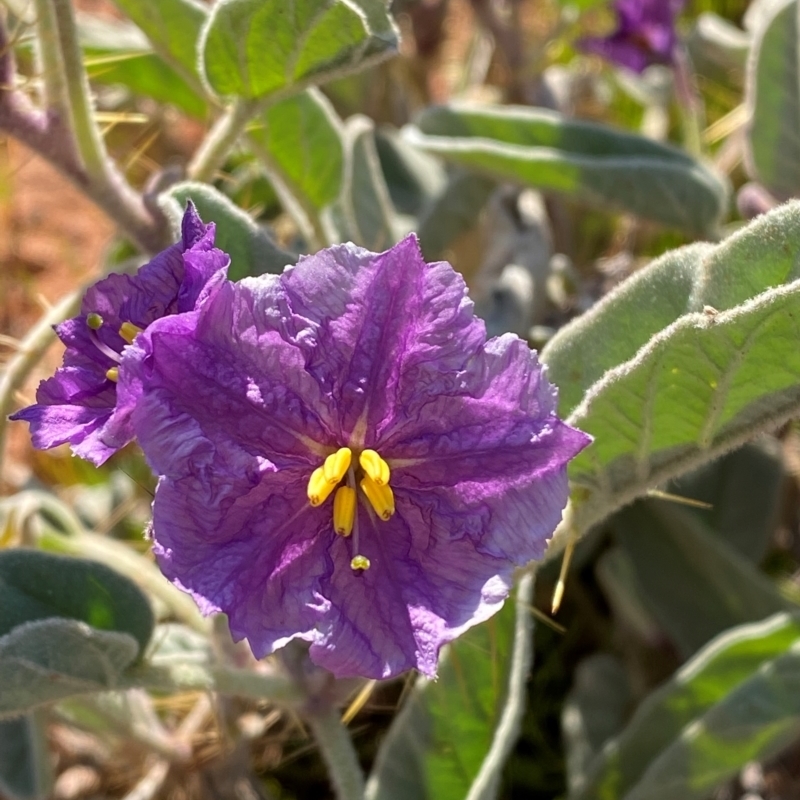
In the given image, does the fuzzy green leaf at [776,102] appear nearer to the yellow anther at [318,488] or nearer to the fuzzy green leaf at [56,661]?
the yellow anther at [318,488]

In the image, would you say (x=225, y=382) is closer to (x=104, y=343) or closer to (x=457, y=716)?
(x=104, y=343)

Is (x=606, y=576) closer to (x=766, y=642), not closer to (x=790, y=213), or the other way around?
(x=766, y=642)

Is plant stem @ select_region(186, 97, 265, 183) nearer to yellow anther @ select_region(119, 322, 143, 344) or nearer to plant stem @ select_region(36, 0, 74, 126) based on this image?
plant stem @ select_region(36, 0, 74, 126)

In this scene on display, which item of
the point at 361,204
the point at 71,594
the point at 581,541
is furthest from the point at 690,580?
the point at 71,594

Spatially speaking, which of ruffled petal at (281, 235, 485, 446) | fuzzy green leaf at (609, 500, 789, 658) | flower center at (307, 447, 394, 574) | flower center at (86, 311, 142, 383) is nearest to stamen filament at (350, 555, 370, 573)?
flower center at (307, 447, 394, 574)

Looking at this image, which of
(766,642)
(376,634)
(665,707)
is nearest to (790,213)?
(376,634)

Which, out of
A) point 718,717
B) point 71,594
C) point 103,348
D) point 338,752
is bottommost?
point 718,717

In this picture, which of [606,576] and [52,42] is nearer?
[52,42]
